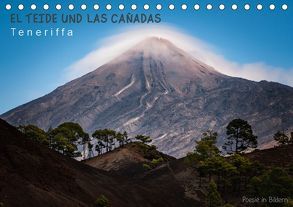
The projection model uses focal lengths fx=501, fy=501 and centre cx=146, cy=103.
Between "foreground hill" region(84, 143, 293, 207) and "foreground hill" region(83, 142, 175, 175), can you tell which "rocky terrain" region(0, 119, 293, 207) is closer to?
"foreground hill" region(84, 143, 293, 207)

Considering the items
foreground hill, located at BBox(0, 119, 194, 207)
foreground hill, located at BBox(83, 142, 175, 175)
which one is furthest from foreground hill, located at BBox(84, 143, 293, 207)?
foreground hill, located at BBox(0, 119, 194, 207)

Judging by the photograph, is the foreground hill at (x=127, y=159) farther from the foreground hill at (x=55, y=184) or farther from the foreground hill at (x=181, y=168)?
the foreground hill at (x=55, y=184)

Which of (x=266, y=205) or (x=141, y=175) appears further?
(x=141, y=175)

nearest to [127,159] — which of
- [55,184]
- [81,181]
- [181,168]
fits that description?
[181,168]

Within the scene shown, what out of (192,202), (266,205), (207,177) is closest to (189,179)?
(207,177)

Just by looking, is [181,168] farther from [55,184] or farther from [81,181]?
[55,184]

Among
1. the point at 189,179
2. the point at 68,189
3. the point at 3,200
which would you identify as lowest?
the point at 3,200

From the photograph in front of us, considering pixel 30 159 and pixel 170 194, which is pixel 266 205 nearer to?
pixel 170 194

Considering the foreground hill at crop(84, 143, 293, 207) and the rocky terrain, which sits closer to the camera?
the rocky terrain
